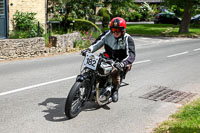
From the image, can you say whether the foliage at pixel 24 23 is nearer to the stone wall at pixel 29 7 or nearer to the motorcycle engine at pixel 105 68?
the stone wall at pixel 29 7

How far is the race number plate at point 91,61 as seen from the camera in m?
6.09

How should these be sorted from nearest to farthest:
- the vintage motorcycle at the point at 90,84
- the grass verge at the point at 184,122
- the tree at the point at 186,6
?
the grass verge at the point at 184,122, the vintage motorcycle at the point at 90,84, the tree at the point at 186,6

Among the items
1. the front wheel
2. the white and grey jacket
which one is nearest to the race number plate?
the front wheel

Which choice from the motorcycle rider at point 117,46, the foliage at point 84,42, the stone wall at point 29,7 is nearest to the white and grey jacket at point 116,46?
the motorcycle rider at point 117,46

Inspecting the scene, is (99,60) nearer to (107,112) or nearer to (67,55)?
(107,112)

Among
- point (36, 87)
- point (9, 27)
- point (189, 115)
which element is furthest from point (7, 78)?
point (9, 27)

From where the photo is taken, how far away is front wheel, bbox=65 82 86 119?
19.1 feet

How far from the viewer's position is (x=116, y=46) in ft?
22.8

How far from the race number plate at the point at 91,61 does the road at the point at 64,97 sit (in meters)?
0.98

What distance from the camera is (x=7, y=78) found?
31.7 ft

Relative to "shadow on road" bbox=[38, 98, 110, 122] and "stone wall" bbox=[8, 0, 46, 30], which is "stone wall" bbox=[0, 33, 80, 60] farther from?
"shadow on road" bbox=[38, 98, 110, 122]

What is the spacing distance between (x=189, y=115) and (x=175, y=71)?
5.64 meters

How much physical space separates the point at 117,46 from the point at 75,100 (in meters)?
1.59

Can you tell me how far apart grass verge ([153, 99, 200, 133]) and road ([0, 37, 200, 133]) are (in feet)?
0.73
